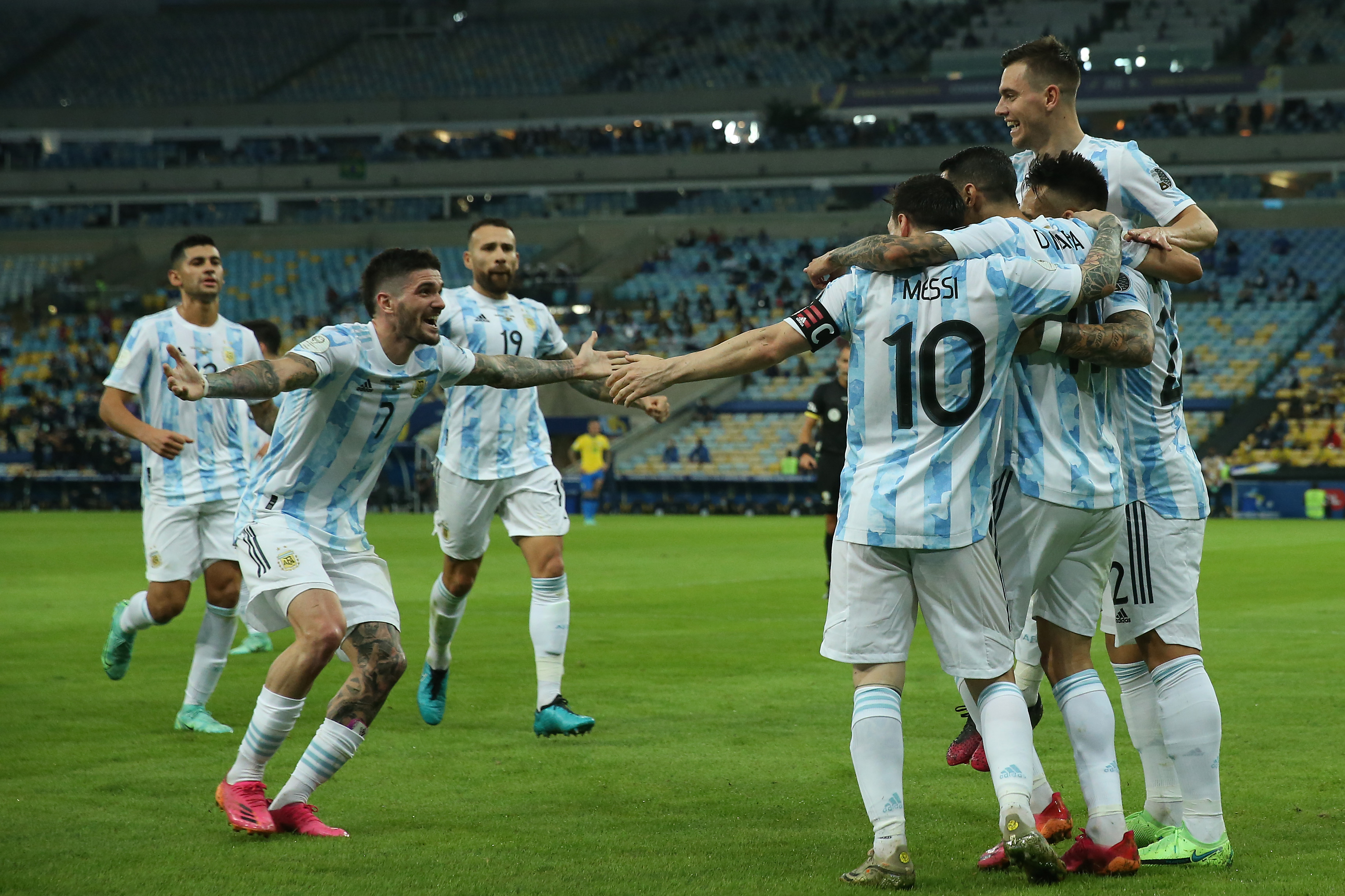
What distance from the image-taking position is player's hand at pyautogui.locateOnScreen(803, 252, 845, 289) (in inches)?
179

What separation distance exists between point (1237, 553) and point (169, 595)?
15568 millimetres

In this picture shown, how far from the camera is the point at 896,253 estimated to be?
14.4 feet

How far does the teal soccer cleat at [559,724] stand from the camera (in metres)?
7.21

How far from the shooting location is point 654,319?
43.8 m

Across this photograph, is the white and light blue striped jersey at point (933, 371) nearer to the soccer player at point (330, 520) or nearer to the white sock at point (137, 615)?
the soccer player at point (330, 520)

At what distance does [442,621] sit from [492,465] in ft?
2.97

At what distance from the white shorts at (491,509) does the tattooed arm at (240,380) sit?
2.70m

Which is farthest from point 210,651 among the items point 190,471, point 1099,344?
point 1099,344

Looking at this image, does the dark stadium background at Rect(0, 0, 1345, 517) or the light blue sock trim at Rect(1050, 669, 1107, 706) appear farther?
the dark stadium background at Rect(0, 0, 1345, 517)

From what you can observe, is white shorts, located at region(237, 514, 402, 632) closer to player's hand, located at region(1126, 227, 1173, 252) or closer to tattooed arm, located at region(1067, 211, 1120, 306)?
tattooed arm, located at region(1067, 211, 1120, 306)

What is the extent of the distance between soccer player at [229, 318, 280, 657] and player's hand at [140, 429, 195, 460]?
313 centimetres

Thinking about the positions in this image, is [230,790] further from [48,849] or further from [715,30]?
[715,30]

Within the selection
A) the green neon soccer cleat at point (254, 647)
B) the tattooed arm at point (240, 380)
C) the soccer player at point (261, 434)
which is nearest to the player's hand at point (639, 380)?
the tattooed arm at point (240, 380)

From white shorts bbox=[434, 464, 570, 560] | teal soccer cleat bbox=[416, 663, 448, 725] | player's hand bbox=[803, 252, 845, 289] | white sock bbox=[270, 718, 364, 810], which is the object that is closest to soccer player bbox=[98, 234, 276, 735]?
teal soccer cleat bbox=[416, 663, 448, 725]
